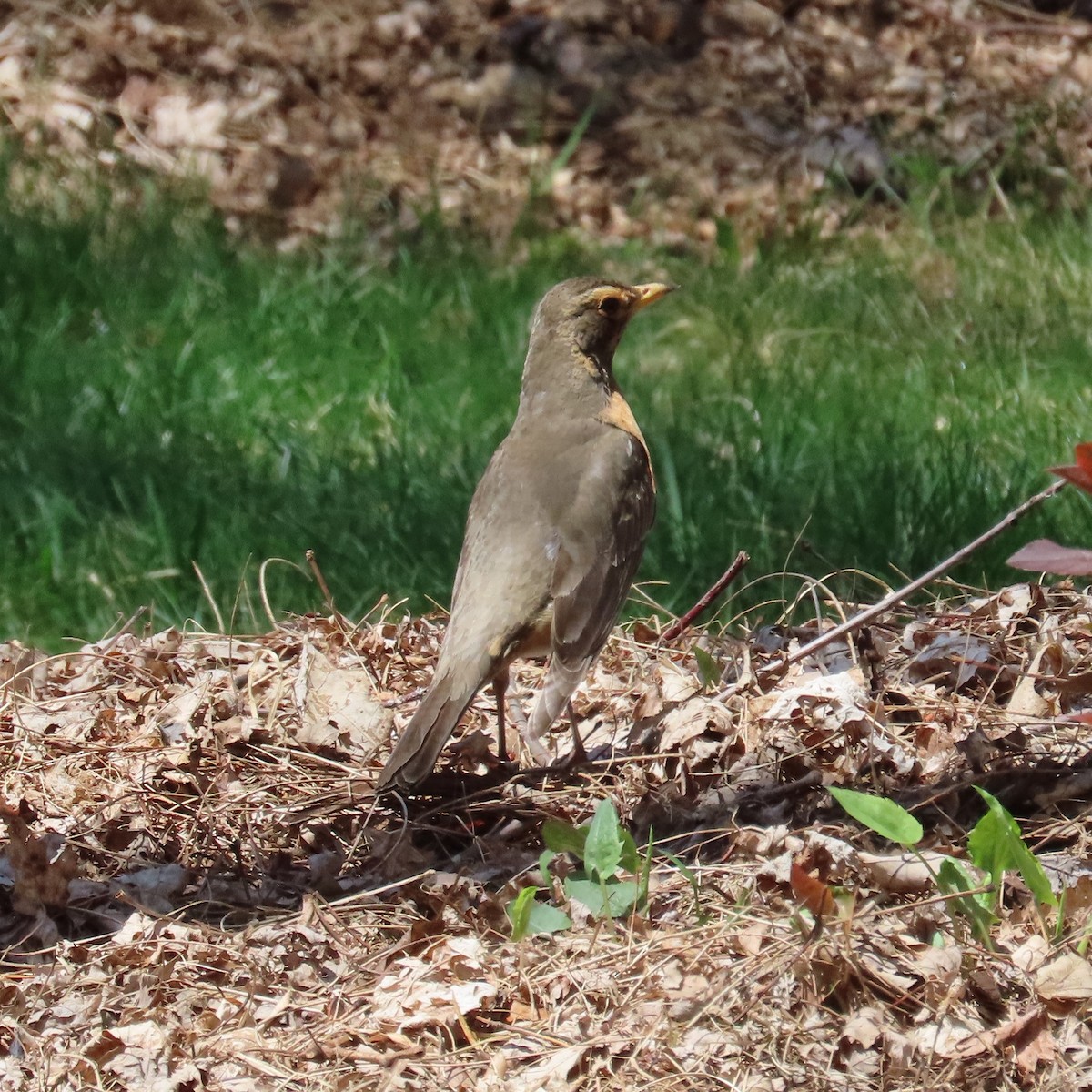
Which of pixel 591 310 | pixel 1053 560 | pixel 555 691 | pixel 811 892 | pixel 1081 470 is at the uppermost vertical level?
pixel 1081 470

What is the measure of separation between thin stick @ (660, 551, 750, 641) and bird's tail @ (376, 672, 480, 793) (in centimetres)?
65

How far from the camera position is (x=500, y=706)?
416 centimetres

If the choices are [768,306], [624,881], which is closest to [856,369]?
[768,306]

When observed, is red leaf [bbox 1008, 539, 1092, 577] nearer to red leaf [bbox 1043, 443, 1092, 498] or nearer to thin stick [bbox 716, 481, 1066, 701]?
red leaf [bbox 1043, 443, 1092, 498]

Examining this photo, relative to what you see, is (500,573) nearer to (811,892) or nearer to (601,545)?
(601,545)

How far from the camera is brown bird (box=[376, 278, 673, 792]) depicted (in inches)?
151

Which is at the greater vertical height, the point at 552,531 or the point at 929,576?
the point at 929,576

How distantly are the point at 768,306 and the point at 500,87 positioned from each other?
9.19ft

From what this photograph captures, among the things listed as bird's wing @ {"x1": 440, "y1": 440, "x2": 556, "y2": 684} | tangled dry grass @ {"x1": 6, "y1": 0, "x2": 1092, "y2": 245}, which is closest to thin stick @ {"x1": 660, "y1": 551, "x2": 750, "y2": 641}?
bird's wing @ {"x1": 440, "y1": 440, "x2": 556, "y2": 684}

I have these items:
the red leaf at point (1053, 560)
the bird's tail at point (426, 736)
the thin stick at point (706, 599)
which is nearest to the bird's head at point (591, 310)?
the thin stick at point (706, 599)

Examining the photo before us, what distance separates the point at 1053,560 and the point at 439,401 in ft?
13.5

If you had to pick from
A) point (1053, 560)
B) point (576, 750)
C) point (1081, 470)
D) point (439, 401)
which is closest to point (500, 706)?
point (576, 750)

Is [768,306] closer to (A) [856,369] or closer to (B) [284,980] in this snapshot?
(A) [856,369]

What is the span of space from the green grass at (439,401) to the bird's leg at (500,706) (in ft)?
3.16
